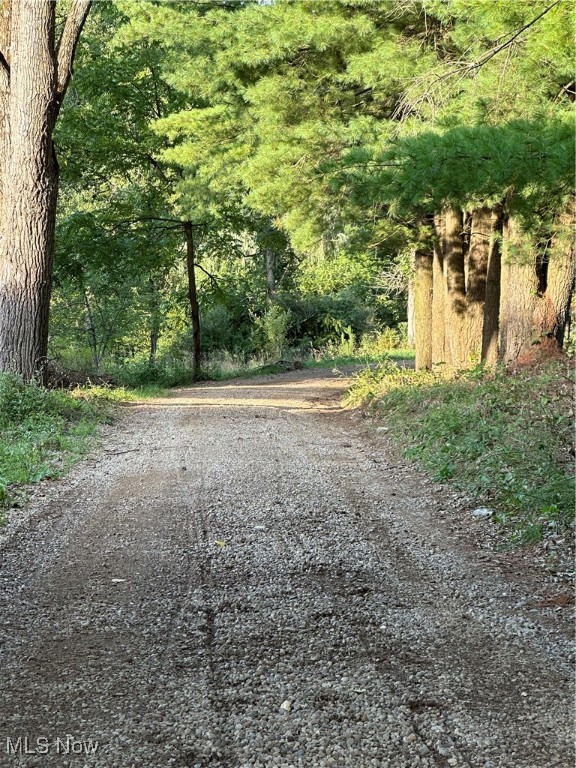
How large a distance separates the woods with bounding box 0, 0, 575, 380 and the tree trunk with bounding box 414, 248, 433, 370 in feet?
0.13

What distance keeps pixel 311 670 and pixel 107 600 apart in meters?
1.31

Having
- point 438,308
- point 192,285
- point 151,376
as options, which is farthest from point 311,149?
point 192,285

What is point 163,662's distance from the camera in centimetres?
311

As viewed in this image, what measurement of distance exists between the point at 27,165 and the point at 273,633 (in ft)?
27.9

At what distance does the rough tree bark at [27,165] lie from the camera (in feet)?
32.0

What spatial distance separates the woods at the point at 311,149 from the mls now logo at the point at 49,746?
390 centimetres

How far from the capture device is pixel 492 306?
11.3m

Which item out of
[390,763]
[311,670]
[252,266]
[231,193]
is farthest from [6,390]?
[252,266]

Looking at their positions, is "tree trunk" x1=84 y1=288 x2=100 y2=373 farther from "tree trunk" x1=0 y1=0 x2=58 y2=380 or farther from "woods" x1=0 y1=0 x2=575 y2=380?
"tree trunk" x1=0 y1=0 x2=58 y2=380

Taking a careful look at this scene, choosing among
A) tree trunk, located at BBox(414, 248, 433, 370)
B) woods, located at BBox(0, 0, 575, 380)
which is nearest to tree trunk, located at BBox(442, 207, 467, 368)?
woods, located at BBox(0, 0, 575, 380)

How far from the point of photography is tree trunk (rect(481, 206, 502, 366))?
36.3 feet

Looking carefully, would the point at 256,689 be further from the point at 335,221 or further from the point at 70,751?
the point at 335,221

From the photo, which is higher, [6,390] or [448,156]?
[448,156]

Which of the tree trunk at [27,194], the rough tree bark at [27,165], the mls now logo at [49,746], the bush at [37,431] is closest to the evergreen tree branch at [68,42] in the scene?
the rough tree bark at [27,165]
